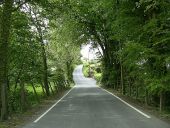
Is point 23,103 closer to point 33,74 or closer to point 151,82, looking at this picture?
point 33,74

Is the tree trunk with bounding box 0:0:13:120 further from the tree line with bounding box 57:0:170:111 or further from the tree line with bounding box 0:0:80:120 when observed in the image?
the tree line with bounding box 57:0:170:111

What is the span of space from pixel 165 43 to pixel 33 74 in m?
9.37

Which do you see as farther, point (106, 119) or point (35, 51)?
point (35, 51)

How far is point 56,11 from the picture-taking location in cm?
2036

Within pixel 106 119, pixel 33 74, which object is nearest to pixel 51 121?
pixel 106 119

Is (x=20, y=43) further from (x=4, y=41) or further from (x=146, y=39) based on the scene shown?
(x=146, y=39)

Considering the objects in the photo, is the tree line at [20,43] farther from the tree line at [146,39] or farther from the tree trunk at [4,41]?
the tree line at [146,39]

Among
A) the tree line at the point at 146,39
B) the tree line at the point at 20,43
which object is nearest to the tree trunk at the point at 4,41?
the tree line at the point at 20,43

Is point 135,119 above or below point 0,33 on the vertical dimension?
below

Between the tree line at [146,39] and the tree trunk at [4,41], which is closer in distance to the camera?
the tree trunk at [4,41]

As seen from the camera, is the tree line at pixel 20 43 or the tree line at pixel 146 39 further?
the tree line at pixel 146 39

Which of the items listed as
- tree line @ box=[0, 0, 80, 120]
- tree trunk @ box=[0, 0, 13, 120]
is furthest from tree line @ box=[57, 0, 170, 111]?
tree trunk @ box=[0, 0, 13, 120]

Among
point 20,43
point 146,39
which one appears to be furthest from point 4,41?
point 146,39

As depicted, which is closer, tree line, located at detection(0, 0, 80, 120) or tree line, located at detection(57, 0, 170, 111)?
tree line, located at detection(0, 0, 80, 120)
